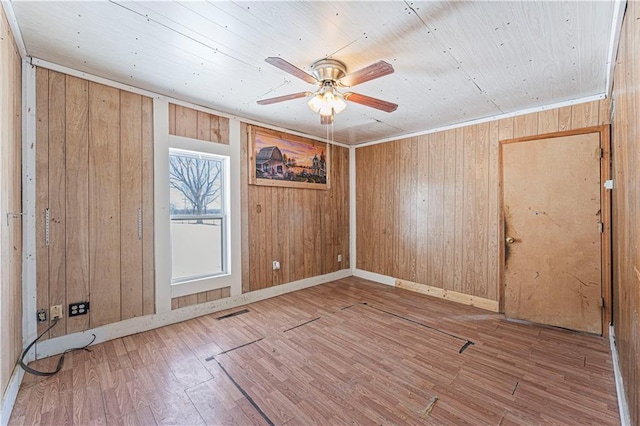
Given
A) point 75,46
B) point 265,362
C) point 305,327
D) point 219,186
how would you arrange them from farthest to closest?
point 219,186 < point 305,327 < point 265,362 < point 75,46

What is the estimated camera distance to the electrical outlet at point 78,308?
241 cm

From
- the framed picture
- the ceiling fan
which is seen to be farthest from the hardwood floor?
the ceiling fan

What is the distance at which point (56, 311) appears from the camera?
7.65 feet

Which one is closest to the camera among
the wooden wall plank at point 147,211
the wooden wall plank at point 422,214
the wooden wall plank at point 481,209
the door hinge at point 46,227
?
the door hinge at point 46,227

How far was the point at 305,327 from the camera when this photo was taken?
293 centimetres

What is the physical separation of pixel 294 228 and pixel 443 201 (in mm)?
2212

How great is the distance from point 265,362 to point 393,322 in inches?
58.9

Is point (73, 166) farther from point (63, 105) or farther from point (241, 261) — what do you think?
point (241, 261)

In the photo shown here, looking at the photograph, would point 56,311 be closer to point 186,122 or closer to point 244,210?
point 244,210

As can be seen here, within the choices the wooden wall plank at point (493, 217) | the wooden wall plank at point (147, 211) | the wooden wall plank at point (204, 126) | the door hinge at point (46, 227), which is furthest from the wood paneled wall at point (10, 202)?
the wooden wall plank at point (493, 217)

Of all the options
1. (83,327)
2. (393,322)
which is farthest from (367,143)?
(83,327)

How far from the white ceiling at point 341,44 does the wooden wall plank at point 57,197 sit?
277 mm

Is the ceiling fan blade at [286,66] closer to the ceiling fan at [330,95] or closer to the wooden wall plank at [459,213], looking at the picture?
the ceiling fan at [330,95]

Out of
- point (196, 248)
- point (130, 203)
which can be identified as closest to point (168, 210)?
point (130, 203)
